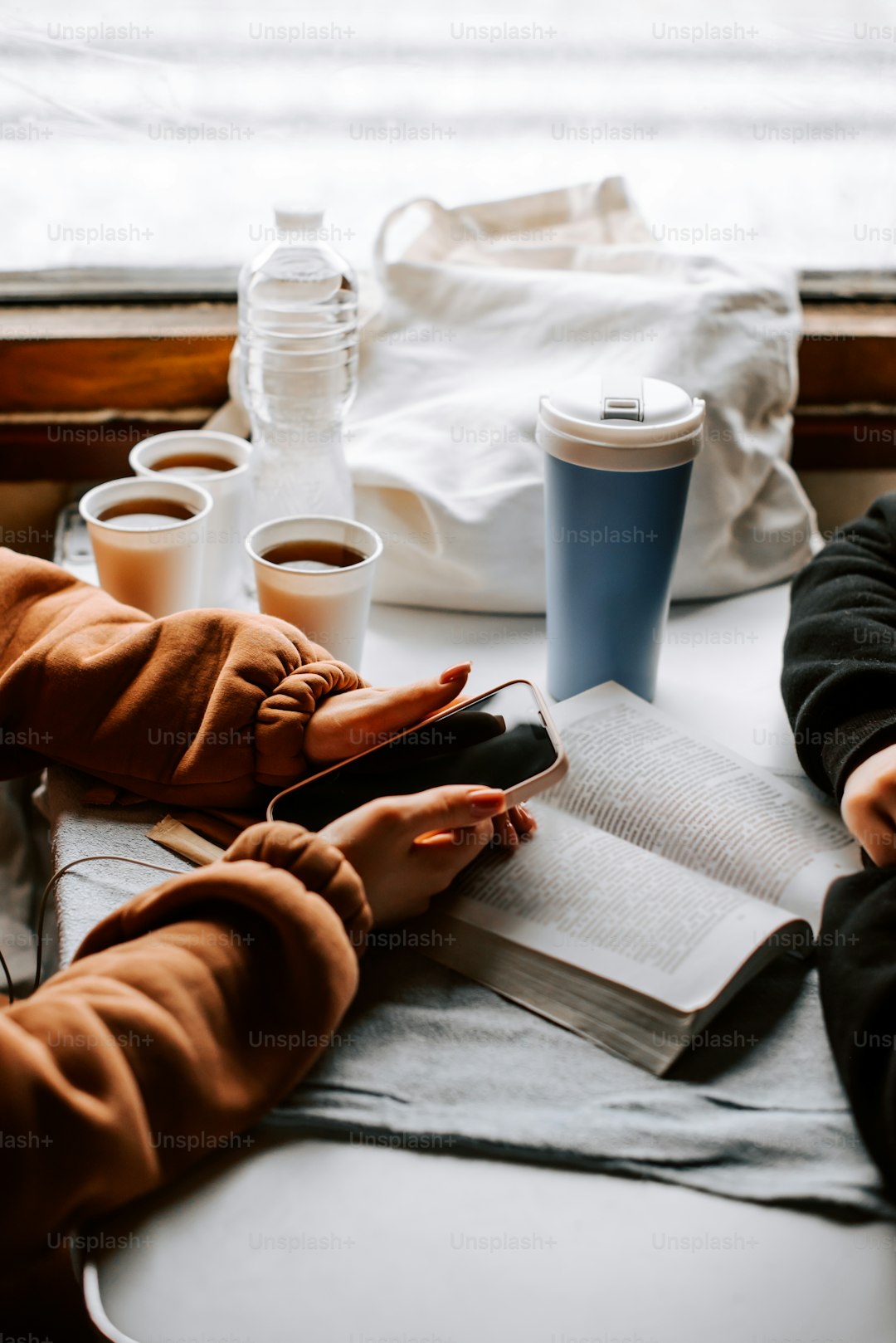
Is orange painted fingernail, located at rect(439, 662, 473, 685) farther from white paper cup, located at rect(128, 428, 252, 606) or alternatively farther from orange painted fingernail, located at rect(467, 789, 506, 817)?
white paper cup, located at rect(128, 428, 252, 606)

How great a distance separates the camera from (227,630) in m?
0.75

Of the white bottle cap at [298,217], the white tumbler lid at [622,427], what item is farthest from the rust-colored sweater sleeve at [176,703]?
the white bottle cap at [298,217]

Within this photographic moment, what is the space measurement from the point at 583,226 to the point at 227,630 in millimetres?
720

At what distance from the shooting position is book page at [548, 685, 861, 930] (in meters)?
0.69

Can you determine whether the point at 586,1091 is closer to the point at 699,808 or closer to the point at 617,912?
the point at 617,912

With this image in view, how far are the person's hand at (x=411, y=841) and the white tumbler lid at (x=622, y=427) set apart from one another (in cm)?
28

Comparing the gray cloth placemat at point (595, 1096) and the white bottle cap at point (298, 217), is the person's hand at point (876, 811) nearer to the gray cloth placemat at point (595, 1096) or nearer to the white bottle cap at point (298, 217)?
the gray cloth placemat at point (595, 1096)

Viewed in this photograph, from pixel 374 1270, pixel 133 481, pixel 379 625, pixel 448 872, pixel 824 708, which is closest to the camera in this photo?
pixel 374 1270

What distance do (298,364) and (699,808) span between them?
0.57m

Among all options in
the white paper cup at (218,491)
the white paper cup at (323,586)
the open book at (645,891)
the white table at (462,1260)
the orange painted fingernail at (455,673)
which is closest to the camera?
the white table at (462,1260)

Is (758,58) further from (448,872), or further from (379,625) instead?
(448,872)

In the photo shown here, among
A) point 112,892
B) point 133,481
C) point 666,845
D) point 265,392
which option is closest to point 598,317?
point 265,392

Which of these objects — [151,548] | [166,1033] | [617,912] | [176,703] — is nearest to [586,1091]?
[617,912]

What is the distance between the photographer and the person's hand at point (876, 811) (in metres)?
0.66
